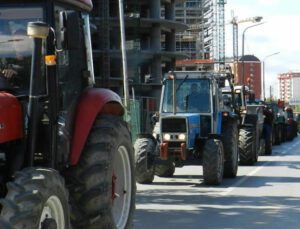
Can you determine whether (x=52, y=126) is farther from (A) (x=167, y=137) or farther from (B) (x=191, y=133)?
(B) (x=191, y=133)

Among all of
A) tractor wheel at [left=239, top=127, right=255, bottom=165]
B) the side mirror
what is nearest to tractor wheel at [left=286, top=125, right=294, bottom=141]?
tractor wheel at [left=239, top=127, right=255, bottom=165]

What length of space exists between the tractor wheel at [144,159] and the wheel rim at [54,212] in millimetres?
8478

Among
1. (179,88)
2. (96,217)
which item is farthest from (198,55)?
(96,217)

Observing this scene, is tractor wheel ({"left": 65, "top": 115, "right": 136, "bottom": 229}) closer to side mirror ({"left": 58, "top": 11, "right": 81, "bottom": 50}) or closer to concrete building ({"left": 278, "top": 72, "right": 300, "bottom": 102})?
side mirror ({"left": 58, "top": 11, "right": 81, "bottom": 50})

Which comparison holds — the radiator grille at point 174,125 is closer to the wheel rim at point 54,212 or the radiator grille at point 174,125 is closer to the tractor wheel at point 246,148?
the tractor wheel at point 246,148

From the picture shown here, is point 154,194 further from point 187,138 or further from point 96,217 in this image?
point 96,217

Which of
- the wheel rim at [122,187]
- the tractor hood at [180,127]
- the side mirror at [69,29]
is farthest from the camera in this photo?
the tractor hood at [180,127]

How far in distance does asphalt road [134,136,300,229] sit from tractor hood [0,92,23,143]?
12.3ft

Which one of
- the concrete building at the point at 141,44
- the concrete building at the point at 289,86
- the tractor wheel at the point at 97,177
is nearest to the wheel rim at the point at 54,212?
the tractor wheel at the point at 97,177

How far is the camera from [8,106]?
198 inches

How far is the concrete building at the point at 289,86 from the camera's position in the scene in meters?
114

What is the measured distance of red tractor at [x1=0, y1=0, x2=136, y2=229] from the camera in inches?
186

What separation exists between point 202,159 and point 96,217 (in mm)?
8210

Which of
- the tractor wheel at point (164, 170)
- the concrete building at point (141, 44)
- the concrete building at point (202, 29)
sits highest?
the concrete building at point (202, 29)
